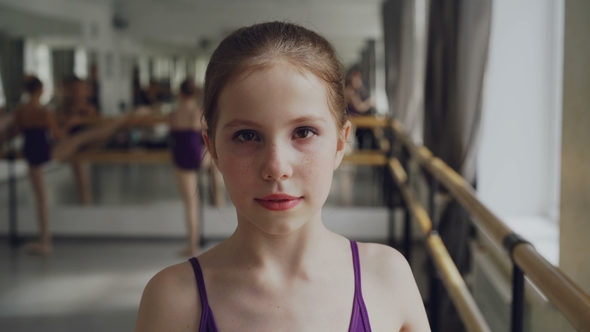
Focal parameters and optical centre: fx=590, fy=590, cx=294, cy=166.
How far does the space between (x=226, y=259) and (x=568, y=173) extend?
55.4 inches

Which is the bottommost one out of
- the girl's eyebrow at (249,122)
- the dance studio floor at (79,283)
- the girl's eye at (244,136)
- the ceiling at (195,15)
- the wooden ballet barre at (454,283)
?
the dance studio floor at (79,283)

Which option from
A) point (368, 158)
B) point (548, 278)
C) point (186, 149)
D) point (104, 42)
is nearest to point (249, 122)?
point (548, 278)

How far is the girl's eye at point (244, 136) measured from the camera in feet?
2.80

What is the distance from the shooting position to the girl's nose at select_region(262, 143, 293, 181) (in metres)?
0.82

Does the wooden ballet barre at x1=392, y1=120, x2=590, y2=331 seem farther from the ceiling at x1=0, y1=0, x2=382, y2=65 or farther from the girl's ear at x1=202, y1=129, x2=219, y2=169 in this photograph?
the ceiling at x1=0, y1=0, x2=382, y2=65

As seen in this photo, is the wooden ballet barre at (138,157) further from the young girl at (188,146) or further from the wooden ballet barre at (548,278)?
the wooden ballet barre at (548,278)

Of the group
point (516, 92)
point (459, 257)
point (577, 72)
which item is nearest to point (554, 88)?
point (516, 92)

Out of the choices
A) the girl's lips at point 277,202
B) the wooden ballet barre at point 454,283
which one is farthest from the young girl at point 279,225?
the wooden ballet barre at point 454,283

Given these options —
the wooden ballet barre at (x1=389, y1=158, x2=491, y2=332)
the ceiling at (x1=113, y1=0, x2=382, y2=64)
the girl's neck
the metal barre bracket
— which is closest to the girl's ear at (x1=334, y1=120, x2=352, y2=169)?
the girl's neck

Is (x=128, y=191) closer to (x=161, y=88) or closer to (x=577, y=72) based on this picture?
(x=161, y=88)

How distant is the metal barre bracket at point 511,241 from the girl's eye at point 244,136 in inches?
28.8

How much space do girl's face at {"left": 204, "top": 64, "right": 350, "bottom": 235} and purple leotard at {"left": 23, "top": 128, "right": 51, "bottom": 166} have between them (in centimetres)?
489

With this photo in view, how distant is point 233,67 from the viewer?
0.88 m

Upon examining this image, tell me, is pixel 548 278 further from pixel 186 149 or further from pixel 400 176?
pixel 186 149
